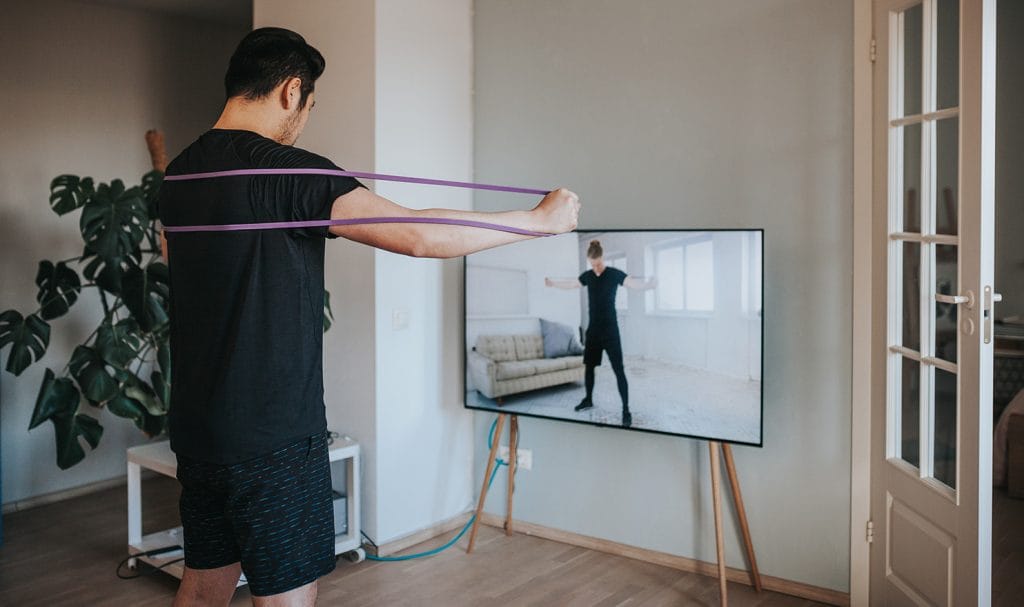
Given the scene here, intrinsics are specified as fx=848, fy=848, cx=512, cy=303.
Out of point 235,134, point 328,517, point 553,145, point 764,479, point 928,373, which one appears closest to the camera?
point 235,134

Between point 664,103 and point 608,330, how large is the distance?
885mm

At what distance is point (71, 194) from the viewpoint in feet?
10.6

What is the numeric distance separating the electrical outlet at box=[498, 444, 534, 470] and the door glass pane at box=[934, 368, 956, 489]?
166 cm

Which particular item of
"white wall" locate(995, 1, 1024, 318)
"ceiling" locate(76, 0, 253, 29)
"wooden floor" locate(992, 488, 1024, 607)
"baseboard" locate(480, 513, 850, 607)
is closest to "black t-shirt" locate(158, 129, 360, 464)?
"baseboard" locate(480, 513, 850, 607)

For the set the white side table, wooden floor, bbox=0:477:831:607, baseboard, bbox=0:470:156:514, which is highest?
the white side table

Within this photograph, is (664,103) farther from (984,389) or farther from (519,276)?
(984,389)

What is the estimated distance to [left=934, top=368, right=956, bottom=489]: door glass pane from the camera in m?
2.33

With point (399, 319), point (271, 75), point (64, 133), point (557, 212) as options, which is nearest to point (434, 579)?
point (399, 319)

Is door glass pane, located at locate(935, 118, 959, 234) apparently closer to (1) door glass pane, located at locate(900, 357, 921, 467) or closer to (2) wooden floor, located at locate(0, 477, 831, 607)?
(1) door glass pane, located at locate(900, 357, 921, 467)

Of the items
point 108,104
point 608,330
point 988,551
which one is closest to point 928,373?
point 988,551

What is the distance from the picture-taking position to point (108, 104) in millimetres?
4301

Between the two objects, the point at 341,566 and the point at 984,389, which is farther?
the point at 341,566

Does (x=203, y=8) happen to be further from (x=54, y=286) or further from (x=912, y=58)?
(x=912, y=58)

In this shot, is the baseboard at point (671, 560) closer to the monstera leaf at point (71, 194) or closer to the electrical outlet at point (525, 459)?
the electrical outlet at point (525, 459)
